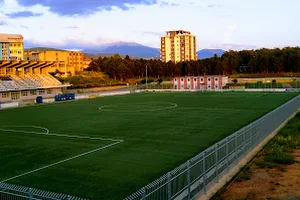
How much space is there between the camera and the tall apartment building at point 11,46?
10186 centimetres

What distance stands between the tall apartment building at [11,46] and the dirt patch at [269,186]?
93524mm

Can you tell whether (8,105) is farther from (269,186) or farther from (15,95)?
(269,186)

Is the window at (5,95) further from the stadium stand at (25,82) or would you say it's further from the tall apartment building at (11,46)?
the tall apartment building at (11,46)

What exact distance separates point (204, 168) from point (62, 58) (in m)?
123

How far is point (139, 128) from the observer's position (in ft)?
92.0

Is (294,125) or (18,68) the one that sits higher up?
(18,68)

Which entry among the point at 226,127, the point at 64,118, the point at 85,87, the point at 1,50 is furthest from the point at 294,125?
the point at 1,50

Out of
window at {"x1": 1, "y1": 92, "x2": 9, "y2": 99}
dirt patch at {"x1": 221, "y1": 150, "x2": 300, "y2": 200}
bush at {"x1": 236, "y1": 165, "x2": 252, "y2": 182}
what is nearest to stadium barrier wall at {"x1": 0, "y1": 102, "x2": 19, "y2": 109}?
window at {"x1": 1, "y1": 92, "x2": 9, "y2": 99}

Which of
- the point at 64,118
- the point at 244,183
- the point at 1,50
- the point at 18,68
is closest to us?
the point at 244,183

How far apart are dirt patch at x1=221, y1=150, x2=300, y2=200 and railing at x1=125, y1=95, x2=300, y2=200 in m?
0.91

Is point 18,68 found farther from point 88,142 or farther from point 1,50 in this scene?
point 88,142

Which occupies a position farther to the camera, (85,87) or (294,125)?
(85,87)

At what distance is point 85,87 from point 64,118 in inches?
1940

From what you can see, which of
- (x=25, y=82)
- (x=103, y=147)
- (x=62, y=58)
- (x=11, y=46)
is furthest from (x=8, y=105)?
(x=62, y=58)
